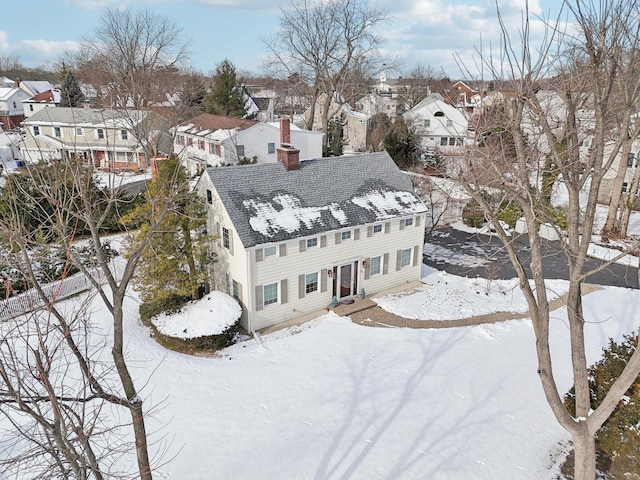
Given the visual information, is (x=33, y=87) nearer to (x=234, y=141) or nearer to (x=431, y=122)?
(x=234, y=141)

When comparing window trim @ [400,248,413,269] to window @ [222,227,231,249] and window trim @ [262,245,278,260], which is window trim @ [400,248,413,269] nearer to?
window trim @ [262,245,278,260]

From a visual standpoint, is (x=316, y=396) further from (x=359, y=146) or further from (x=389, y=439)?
(x=359, y=146)

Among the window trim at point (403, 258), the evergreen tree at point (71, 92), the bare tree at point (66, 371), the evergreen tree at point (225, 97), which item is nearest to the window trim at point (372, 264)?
the window trim at point (403, 258)

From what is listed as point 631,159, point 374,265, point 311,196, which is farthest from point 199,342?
point 631,159

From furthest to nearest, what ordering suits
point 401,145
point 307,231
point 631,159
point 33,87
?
point 33,87, point 401,145, point 631,159, point 307,231

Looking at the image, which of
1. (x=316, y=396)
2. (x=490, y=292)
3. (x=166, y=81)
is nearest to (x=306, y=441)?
(x=316, y=396)

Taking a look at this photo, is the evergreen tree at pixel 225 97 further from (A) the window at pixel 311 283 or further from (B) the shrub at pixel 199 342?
(B) the shrub at pixel 199 342

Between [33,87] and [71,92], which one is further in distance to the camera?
[33,87]

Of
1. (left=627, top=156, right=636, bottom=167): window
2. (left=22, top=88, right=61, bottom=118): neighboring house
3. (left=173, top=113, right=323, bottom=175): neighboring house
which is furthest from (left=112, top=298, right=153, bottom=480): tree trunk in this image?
(left=22, top=88, right=61, bottom=118): neighboring house

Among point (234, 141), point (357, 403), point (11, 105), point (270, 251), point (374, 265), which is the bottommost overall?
point (357, 403)
